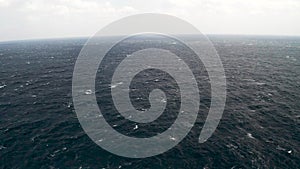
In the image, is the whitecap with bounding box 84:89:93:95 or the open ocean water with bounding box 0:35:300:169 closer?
the open ocean water with bounding box 0:35:300:169

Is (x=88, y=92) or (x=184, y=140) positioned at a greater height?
(x=88, y=92)

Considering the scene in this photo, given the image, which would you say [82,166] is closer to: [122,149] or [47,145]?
[122,149]

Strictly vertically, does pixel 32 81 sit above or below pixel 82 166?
above

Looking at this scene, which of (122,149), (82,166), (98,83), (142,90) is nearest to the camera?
(82,166)

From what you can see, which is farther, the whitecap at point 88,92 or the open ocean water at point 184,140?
the whitecap at point 88,92

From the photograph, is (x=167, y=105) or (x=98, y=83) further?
(x=98, y=83)

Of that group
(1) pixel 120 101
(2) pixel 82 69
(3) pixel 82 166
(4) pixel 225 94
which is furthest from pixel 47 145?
(2) pixel 82 69

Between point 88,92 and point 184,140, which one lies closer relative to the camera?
point 184,140

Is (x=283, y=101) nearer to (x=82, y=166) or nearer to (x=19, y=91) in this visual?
(x=82, y=166)

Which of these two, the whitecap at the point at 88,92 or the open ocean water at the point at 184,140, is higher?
A: the whitecap at the point at 88,92

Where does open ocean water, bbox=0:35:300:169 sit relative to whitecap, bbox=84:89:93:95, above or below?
below

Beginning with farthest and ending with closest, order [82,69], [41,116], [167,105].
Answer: [82,69]
[167,105]
[41,116]
